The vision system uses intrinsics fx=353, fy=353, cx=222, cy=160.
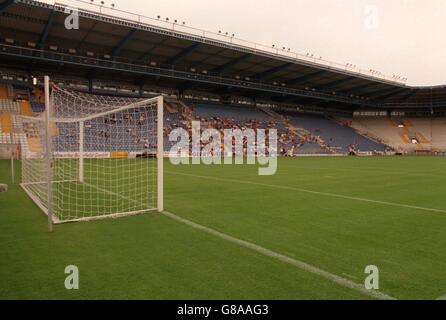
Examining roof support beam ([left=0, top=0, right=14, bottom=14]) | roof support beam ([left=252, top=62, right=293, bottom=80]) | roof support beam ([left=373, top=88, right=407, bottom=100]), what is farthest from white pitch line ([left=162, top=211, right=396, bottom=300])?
roof support beam ([left=373, top=88, right=407, bottom=100])

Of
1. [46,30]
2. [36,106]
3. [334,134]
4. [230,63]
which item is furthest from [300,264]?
[334,134]

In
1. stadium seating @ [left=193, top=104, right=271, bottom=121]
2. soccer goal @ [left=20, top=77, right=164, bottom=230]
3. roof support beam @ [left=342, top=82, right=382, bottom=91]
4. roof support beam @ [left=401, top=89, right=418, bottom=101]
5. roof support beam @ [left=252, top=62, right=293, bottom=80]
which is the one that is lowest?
soccer goal @ [left=20, top=77, right=164, bottom=230]

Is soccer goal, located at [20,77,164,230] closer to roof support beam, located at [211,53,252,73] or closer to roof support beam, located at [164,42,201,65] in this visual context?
roof support beam, located at [164,42,201,65]

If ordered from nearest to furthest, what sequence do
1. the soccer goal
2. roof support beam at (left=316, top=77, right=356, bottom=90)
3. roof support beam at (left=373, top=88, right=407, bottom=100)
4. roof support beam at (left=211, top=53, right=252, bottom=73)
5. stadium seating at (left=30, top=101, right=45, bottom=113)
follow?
the soccer goal, stadium seating at (left=30, top=101, right=45, bottom=113), roof support beam at (left=211, top=53, right=252, bottom=73), roof support beam at (left=316, top=77, right=356, bottom=90), roof support beam at (left=373, top=88, right=407, bottom=100)

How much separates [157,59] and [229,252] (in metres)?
33.3

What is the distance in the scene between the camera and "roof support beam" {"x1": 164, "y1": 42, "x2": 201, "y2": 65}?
107 ft

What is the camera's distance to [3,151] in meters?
25.4

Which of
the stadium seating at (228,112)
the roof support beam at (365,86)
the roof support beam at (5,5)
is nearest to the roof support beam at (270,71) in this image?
→ the stadium seating at (228,112)

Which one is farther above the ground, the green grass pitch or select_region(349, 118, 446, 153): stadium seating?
select_region(349, 118, 446, 153): stadium seating

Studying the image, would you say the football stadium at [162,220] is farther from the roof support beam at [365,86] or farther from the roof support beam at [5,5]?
the roof support beam at [365,86]

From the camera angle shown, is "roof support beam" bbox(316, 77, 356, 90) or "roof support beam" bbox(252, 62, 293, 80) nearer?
"roof support beam" bbox(252, 62, 293, 80)

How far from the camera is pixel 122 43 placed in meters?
30.6

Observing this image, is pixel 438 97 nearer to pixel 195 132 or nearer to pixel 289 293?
pixel 195 132

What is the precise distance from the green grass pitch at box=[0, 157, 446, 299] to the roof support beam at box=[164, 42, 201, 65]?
88.6 ft
